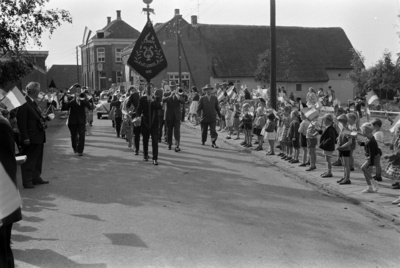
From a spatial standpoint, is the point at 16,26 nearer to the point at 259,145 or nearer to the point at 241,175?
the point at 259,145

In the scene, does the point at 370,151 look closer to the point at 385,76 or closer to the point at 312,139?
the point at 312,139

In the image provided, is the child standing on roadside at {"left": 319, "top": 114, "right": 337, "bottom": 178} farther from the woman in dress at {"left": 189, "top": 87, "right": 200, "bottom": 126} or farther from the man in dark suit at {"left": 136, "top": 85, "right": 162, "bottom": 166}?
the woman in dress at {"left": 189, "top": 87, "right": 200, "bottom": 126}

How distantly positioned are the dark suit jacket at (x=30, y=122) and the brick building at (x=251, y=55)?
42461mm

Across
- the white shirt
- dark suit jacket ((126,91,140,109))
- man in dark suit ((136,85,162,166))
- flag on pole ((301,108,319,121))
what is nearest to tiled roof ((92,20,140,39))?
dark suit jacket ((126,91,140,109))

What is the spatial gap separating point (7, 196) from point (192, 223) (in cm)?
327

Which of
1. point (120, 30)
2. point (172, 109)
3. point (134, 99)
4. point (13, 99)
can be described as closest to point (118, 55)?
point (120, 30)

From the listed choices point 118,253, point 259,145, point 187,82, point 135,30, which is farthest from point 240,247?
point 135,30

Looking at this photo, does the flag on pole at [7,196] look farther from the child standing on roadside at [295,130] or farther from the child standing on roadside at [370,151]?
the child standing on roadside at [295,130]

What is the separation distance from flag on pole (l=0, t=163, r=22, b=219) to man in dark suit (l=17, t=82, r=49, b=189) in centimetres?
559

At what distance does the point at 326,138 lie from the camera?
10547mm

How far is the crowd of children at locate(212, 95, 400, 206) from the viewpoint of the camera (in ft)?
29.2

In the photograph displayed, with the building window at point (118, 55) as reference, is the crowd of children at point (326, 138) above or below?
below

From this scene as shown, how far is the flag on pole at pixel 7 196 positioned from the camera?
4113 mm

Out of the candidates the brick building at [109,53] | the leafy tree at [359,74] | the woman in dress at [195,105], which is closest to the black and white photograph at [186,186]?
the woman in dress at [195,105]
